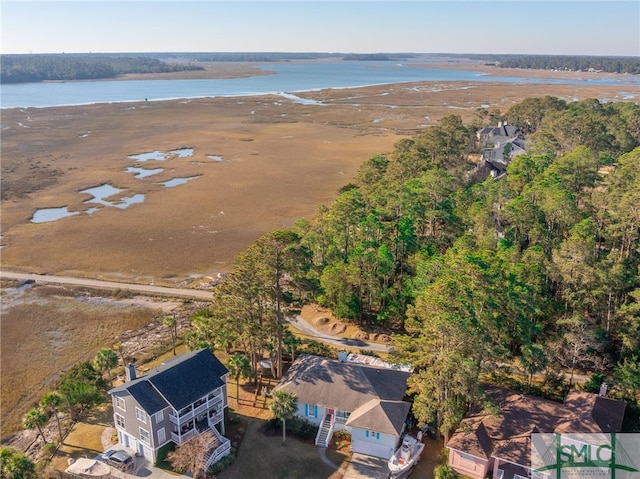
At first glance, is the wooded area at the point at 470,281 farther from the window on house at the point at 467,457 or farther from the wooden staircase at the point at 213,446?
the wooden staircase at the point at 213,446

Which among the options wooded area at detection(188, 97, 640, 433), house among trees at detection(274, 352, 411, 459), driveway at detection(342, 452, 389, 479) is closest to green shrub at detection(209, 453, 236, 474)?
house among trees at detection(274, 352, 411, 459)

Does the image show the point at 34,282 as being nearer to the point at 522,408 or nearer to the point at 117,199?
the point at 117,199

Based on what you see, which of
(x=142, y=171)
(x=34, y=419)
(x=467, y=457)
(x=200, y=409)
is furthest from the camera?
(x=142, y=171)

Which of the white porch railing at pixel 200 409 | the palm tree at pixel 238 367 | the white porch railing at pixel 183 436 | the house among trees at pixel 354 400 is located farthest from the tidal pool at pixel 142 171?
the white porch railing at pixel 183 436

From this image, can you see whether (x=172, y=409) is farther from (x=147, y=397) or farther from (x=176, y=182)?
(x=176, y=182)

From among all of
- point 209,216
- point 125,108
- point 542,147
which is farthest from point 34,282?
point 125,108

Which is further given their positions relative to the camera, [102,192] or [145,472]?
[102,192]
